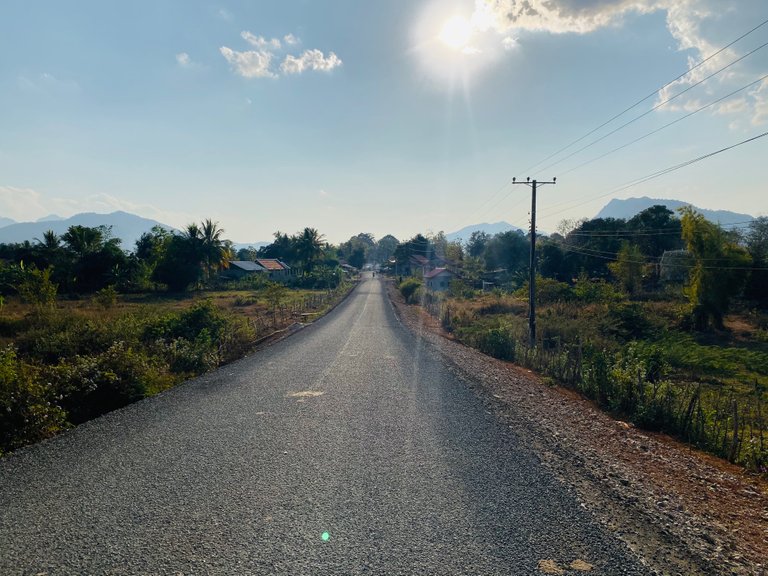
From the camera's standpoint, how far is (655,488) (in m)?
6.43

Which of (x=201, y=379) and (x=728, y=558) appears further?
(x=201, y=379)

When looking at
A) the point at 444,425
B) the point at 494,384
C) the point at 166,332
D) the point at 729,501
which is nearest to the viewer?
the point at 729,501

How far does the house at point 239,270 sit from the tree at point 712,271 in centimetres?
6472

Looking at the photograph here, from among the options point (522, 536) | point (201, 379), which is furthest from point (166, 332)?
point (522, 536)

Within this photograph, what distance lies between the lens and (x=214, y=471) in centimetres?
694

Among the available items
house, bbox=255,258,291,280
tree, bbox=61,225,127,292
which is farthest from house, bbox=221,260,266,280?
tree, bbox=61,225,127,292

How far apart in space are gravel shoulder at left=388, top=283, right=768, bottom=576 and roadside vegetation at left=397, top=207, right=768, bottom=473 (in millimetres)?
983

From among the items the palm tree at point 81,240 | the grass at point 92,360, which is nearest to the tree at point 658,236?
the grass at point 92,360

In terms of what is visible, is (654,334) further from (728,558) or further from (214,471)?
(214,471)

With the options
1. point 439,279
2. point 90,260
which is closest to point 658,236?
point 439,279

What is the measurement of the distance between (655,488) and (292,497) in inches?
205

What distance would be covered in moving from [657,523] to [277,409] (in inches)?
305

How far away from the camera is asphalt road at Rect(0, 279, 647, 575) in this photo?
475 centimetres

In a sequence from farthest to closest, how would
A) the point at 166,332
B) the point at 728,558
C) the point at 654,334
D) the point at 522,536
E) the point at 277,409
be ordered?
the point at 654,334 → the point at 166,332 → the point at 277,409 → the point at 522,536 → the point at 728,558
